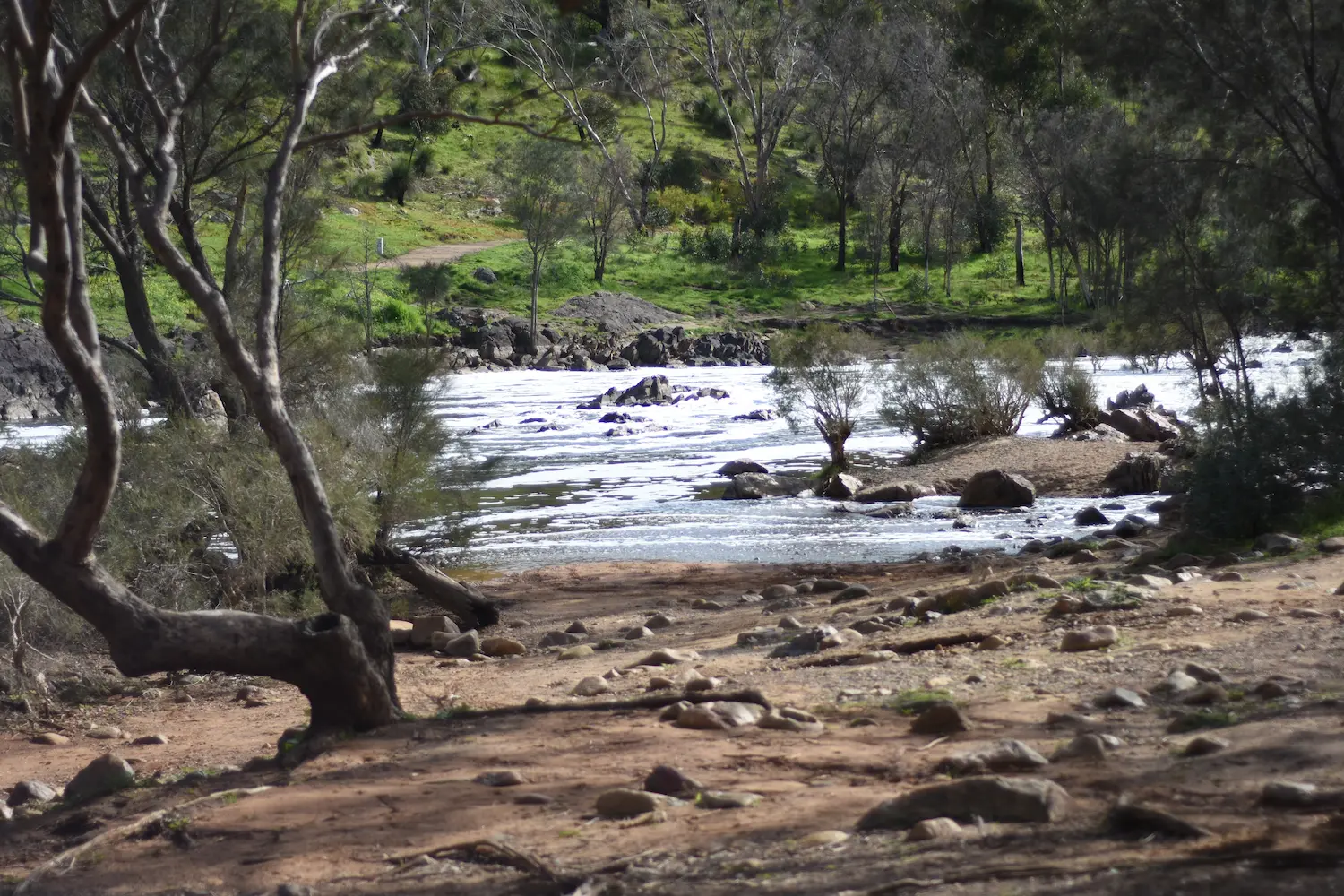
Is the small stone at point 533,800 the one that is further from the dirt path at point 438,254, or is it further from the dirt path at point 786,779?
the dirt path at point 438,254

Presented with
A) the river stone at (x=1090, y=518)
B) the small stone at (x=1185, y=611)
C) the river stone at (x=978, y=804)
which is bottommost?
the river stone at (x=1090, y=518)

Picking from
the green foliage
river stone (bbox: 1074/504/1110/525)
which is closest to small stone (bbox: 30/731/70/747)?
river stone (bbox: 1074/504/1110/525)

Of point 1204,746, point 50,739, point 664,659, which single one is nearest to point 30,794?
point 50,739

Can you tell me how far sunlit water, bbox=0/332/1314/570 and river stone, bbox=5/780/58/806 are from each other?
7781 mm

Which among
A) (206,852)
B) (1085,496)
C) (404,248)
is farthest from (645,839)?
(404,248)

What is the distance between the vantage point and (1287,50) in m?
15.1

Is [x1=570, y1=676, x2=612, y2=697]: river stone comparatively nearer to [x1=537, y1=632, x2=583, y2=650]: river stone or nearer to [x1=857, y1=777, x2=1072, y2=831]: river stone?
[x1=537, y1=632, x2=583, y2=650]: river stone

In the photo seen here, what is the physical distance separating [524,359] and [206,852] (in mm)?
42043

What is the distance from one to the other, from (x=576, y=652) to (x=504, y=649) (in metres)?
0.76

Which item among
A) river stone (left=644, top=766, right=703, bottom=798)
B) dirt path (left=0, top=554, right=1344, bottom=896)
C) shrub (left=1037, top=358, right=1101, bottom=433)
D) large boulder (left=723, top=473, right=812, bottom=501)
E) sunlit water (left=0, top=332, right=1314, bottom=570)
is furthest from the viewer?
shrub (left=1037, top=358, right=1101, bottom=433)

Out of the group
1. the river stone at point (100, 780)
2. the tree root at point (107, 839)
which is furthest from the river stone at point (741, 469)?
the tree root at point (107, 839)

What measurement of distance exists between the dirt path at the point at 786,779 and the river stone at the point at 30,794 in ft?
1.51

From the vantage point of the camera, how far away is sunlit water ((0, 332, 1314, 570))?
52.0 feet

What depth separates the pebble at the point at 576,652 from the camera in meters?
9.45
